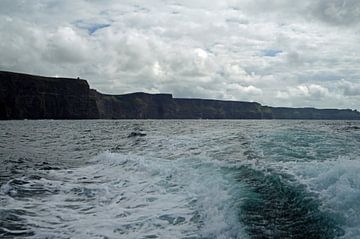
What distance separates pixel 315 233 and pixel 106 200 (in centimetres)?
647

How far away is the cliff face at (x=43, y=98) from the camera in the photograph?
146375mm

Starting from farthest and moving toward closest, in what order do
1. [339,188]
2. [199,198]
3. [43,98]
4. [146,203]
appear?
1. [43,98]
2. [146,203]
3. [199,198]
4. [339,188]

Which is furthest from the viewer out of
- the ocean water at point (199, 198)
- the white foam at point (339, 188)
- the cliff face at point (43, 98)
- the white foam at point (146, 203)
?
the cliff face at point (43, 98)

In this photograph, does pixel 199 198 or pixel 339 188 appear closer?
pixel 339 188

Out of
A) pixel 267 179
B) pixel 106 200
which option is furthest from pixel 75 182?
pixel 267 179

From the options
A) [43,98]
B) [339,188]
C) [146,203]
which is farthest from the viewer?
[43,98]

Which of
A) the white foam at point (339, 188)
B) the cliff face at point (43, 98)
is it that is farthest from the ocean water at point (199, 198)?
the cliff face at point (43, 98)

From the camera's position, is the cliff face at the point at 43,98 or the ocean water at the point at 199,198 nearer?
the ocean water at the point at 199,198

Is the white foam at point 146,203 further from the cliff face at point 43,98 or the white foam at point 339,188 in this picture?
the cliff face at point 43,98

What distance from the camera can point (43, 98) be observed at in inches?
6255

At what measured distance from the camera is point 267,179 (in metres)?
10.1

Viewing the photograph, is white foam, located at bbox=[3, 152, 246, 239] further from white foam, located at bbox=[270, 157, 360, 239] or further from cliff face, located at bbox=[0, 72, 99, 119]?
cliff face, located at bbox=[0, 72, 99, 119]

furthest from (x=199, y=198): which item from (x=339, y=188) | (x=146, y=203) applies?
(x=339, y=188)

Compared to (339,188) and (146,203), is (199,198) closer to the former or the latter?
(146,203)
